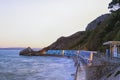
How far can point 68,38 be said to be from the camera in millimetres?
196500

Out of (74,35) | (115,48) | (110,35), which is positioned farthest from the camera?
(74,35)

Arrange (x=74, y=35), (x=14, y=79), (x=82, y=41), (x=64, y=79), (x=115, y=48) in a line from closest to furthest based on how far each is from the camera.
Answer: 1. (x=64, y=79)
2. (x=115, y=48)
3. (x=14, y=79)
4. (x=82, y=41)
5. (x=74, y=35)

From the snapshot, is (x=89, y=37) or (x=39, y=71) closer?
(x=39, y=71)

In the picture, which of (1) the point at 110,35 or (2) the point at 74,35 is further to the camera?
(2) the point at 74,35

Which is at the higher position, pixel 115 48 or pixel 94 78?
pixel 115 48

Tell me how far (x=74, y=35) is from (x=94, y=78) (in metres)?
163

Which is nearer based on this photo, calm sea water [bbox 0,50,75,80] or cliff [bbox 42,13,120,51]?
calm sea water [bbox 0,50,75,80]

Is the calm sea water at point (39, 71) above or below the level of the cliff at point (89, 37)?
below

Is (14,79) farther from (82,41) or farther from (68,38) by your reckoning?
(68,38)

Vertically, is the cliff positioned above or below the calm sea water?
above

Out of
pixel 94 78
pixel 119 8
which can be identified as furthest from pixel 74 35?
pixel 94 78

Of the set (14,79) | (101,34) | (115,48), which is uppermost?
(101,34)

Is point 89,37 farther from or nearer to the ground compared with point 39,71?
farther from the ground

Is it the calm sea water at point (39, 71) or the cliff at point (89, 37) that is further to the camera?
the cliff at point (89, 37)
